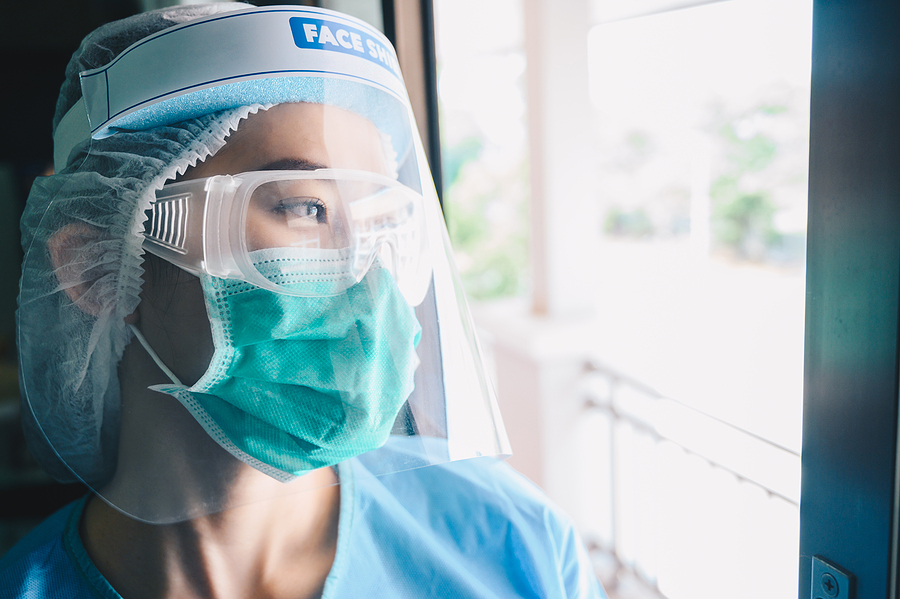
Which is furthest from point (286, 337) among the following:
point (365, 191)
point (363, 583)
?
point (363, 583)

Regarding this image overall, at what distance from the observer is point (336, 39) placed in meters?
0.70

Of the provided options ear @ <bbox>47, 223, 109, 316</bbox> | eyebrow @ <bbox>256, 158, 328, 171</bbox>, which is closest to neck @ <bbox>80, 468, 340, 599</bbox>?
ear @ <bbox>47, 223, 109, 316</bbox>

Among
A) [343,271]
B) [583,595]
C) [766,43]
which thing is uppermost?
[766,43]

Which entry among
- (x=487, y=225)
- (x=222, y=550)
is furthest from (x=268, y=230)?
(x=487, y=225)

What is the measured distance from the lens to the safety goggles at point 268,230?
67cm

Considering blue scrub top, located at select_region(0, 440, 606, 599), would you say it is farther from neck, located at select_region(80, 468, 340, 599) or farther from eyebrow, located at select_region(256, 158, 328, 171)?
eyebrow, located at select_region(256, 158, 328, 171)

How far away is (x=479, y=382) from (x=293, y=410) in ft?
0.77

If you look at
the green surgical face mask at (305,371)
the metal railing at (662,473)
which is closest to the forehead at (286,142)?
the green surgical face mask at (305,371)

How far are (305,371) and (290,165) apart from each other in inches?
9.8

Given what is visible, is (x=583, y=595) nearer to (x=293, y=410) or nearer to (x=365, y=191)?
(x=293, y=410)

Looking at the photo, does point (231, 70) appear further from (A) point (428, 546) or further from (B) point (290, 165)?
(A) point (428, 546)

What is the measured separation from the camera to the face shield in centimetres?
67

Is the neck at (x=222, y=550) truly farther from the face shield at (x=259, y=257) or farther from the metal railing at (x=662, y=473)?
the metal railing at (x=662, y=473)

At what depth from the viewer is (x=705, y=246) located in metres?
3.56
